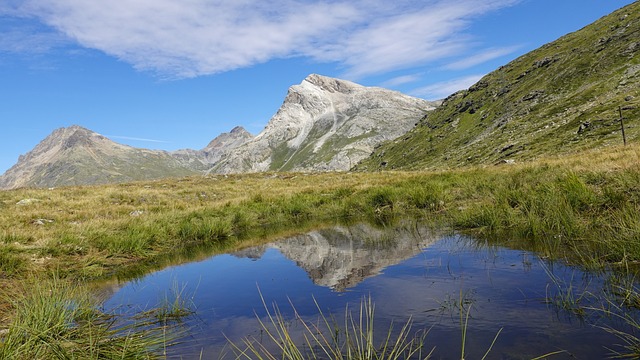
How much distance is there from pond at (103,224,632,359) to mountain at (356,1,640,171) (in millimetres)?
42581

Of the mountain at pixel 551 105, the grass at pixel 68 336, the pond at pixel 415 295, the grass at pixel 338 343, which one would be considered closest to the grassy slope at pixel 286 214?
the pond at pixel 415 295

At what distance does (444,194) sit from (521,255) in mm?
11209

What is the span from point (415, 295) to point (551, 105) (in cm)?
10476

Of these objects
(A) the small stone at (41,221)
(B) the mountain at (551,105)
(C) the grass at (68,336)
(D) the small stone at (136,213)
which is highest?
(B) the mountain at (551,105)

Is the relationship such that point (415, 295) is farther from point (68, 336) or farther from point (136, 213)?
point (136, 213)

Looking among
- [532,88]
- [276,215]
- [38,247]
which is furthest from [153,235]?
[532,88]

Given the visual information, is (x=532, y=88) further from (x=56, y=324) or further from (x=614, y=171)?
(x=56, y=324)

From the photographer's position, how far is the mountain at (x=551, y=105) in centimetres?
5912

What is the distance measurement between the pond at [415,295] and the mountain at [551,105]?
140ft

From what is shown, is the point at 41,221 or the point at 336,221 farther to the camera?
the point at 336,221

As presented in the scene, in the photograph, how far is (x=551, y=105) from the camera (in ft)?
306

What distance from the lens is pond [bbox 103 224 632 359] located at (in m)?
5.21

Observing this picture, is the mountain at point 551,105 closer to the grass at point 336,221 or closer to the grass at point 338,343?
the grass at point 336,221

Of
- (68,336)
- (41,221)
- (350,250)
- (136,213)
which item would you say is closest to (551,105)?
(350,250)
